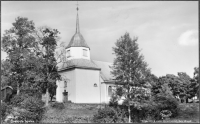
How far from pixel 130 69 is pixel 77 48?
14.3 meters

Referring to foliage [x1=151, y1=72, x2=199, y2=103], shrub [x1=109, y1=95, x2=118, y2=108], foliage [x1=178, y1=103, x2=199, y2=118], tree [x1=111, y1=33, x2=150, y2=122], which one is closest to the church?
shrub [x1=109, y1=95, x2=118, y2=108]

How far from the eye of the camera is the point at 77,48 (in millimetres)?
39375

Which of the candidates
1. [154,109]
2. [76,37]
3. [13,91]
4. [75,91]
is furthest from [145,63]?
[13,91]

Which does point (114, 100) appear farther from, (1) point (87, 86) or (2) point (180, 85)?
(2) point (180, 85)

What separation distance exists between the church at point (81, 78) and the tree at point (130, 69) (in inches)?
349

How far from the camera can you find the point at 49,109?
2978 cm

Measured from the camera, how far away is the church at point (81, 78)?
3703cm

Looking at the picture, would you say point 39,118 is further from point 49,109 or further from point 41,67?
point 41,67

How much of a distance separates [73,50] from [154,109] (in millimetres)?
17802

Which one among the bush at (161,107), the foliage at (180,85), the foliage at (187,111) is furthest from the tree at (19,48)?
the foliage at (180,85)

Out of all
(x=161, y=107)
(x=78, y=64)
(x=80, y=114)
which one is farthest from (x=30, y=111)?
(x=161, y=107)

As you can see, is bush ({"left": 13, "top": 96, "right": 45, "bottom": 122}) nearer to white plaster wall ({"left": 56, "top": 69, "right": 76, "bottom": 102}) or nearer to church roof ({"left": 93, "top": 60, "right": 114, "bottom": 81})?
Answer: white plaster wall ({"left": 56, "top": 69, "right": 76, "bottom": 102})

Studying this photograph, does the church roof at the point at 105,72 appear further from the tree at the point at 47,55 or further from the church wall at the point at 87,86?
the tree at the point at 47,55

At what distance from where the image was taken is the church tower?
3934cm
